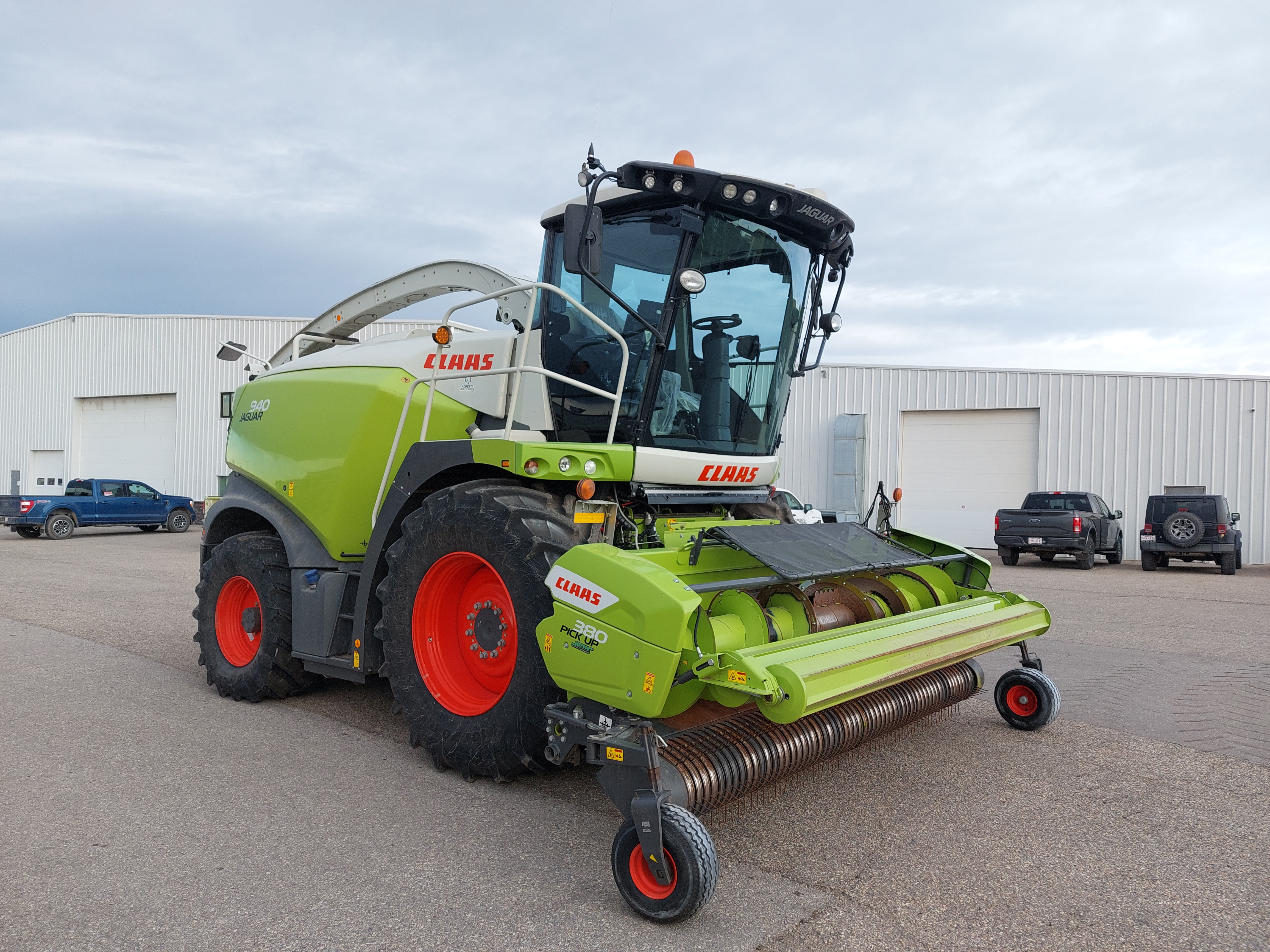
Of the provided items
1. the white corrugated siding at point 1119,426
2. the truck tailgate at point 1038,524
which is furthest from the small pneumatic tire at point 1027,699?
the white corrugated siding at point 1119,426

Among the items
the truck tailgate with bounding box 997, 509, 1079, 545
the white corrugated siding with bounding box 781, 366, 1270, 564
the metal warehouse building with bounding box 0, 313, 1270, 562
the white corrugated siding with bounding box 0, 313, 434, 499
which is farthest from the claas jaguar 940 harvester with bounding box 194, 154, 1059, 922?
the white corrugated siding with bounding box 0, 313, 434, 499

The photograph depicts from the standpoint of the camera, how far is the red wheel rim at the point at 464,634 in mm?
4301

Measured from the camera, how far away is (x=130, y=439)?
100ft

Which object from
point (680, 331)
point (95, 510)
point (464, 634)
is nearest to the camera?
point (464, 634)

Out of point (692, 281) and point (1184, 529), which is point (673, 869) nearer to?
point (692, 281)

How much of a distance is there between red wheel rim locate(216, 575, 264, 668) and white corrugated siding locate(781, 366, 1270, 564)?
19.9 m

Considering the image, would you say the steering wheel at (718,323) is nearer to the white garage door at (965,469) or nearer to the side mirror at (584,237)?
the side mirror at (584,237)

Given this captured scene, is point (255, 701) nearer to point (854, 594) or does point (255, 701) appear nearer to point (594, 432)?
point (594, 432)

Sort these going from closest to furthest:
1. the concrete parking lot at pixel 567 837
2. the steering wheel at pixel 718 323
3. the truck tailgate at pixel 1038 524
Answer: the concrete parking lot at pixel 567 837 → the steering wheel at pixel 718 323 → the truck tailgate at pixel 1038 524

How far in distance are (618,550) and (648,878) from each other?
4.06 feet

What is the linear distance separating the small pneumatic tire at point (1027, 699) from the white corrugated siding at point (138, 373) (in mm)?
23567

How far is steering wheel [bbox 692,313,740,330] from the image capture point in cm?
487

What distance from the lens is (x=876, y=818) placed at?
385cm

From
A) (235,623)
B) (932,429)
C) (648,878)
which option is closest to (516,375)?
(648,878)
